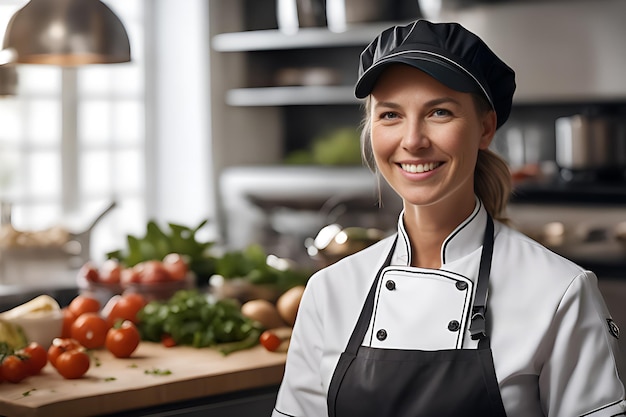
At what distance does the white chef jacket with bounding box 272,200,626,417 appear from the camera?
159 centimetres

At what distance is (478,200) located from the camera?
72.4 inches

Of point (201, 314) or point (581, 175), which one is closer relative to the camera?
point (201, 314)

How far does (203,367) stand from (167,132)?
4.05 meters

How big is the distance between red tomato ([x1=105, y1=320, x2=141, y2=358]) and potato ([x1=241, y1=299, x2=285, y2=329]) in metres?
0.38

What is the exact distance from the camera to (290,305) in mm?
2742

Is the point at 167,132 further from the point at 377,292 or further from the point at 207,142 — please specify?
the point at 377,292

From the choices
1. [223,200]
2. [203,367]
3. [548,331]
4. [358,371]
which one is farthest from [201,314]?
[223,200]

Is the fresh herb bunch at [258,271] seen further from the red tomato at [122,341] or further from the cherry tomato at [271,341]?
the red tomato at [122,341]

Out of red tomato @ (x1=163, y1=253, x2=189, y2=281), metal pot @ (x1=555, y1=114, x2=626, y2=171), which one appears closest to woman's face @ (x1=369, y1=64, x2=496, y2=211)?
red tomato @ (x1=163, y1=253, x2=189, y2=281)

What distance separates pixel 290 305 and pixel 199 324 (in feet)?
0.93

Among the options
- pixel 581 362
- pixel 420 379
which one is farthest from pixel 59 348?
pixel 581 362

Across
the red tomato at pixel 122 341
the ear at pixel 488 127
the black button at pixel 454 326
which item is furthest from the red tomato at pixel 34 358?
the ear at pixel 488 127

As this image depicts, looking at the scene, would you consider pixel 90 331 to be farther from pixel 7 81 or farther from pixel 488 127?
pixel 488 127

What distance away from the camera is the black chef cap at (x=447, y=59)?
1649mm
